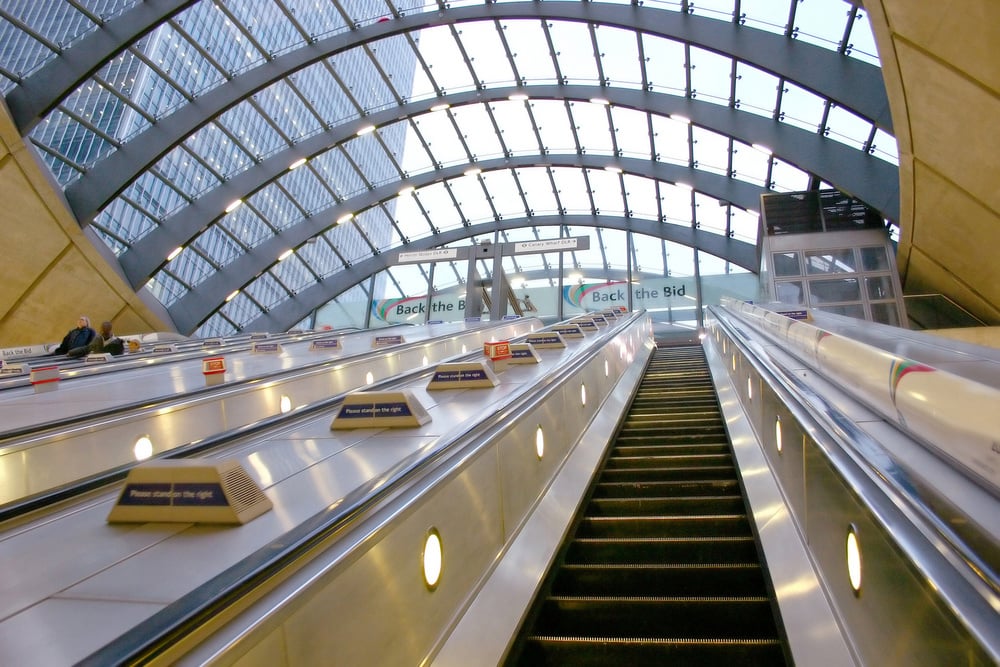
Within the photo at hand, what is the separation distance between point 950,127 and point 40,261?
19.4 meters

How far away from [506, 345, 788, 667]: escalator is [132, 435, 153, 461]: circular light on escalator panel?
332 centimetres

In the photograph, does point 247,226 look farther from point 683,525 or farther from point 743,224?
point 683,525

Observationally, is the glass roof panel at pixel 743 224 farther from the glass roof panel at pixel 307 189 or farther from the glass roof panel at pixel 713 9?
the glass roof panel at pixel 307 189

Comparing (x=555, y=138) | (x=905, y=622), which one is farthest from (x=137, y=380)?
(x=555, y=138)

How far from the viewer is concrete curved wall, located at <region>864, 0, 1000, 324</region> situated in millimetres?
8914

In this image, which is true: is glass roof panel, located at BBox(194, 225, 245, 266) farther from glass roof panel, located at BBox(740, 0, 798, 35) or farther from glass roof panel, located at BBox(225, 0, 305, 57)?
glass roof panel, located at BBox(740, 0, 798, 35)

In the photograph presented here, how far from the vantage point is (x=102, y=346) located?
32.3 feet

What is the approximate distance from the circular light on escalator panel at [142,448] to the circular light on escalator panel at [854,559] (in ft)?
15.4

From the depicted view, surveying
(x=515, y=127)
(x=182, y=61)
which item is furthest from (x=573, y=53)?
(x=182, y=61)

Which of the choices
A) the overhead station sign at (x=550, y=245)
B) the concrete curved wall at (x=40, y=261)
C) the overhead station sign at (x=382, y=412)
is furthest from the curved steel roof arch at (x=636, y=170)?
the overhead station sign at (x=382, y=412)

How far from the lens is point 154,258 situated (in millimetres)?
20125

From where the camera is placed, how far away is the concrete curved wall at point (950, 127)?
891 cm

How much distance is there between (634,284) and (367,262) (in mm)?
12532

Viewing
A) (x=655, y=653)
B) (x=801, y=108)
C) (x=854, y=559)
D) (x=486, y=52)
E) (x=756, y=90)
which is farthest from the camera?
(x=486, y=52)
